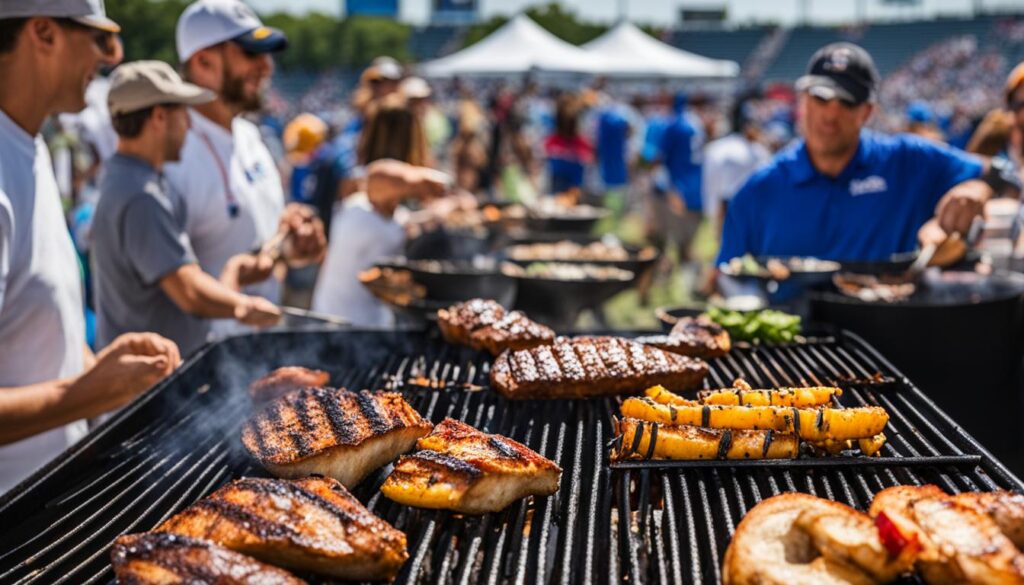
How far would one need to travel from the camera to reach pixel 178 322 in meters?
4.57

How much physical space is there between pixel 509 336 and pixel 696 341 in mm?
848

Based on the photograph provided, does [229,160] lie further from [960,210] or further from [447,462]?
[960,210]

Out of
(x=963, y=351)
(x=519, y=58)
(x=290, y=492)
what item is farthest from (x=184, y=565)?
(x=519, y=58)

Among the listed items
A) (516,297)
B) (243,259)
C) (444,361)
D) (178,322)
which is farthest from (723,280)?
(178,322)

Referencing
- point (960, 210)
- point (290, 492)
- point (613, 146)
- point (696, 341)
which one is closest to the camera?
point (290, 492)

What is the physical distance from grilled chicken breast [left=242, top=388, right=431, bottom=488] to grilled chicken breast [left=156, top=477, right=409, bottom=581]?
1.03 feet

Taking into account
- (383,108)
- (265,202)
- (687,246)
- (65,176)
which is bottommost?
(687,246)

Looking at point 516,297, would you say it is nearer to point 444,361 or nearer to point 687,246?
point 444,361

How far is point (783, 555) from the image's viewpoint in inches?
75.5

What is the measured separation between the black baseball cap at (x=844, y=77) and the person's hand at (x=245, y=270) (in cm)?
353

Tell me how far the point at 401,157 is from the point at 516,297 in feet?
9.15

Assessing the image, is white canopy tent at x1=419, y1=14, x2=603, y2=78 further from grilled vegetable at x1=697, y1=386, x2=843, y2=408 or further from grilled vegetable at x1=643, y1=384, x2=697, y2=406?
grilled vegetable at x1=697, y1=386, x2=843, y2=408

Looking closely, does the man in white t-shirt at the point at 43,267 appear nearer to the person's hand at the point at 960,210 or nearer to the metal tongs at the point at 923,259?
the metal tongs at the point at 923,259

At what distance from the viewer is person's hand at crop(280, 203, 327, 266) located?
5.02 metres
